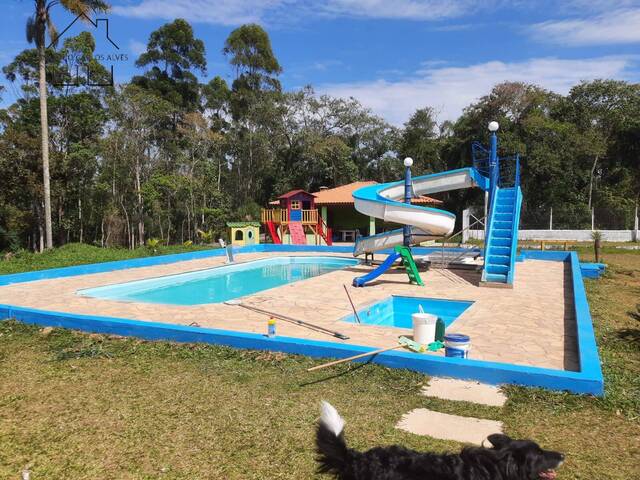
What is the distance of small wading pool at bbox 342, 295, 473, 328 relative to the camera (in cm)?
962

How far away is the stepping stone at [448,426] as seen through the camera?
3848mm

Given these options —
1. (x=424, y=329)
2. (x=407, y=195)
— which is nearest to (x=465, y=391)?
(x=424, y=329)

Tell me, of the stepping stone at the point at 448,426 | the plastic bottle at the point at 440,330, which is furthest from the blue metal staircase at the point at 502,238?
the stepping stone at the point at 448,426

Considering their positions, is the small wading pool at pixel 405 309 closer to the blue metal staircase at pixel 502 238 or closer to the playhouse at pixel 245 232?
the blue metal staircase at pixel 502 238

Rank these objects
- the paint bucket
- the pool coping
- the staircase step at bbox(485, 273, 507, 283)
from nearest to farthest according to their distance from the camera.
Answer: the pool coping, the paint bucket, the staircase step at bbox(485, 273, 507, 283)

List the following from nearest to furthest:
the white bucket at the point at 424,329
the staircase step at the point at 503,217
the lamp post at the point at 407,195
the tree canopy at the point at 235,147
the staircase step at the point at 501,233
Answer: the white bucket at the point at 424,329 < the staircase step at the point at 501,233 < the staircase step at the point at 503,217 < the lamp post at the point at 407,195 < the tree canopy at the point at 235,147

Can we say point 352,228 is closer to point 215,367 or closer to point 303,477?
point 215,367

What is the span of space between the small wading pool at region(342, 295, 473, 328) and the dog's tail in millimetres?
6841

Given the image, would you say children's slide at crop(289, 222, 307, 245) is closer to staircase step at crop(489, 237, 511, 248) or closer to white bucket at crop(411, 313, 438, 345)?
staircase step at crop(489, 237, 511, 248)

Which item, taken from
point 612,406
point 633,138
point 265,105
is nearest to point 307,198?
Result: point 265,105

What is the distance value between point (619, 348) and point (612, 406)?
7.93ft

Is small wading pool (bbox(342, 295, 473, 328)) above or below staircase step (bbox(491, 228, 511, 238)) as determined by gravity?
below

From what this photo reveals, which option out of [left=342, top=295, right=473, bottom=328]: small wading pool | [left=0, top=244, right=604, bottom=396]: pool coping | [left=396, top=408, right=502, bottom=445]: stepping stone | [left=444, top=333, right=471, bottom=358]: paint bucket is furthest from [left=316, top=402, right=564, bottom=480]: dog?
[left=342, top=295, right=473, bottom=328]: small wading pool

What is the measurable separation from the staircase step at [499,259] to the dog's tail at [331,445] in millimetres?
10707
